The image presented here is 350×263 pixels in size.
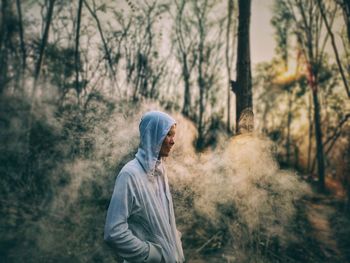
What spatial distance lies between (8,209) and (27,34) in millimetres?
9189

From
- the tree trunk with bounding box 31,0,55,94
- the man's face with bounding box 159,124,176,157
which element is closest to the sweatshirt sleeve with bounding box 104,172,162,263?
the man's face with bounding box 159,124,176,157

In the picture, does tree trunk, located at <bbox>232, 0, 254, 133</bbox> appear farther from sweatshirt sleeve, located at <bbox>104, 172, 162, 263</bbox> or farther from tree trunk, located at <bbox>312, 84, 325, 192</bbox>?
tree trunk, located at <bbox>312, 84, 325, 192</bbox>

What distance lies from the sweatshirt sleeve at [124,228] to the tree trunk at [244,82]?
189 inches

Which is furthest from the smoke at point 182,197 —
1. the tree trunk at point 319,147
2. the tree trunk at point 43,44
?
the tree trunk at point 319,147

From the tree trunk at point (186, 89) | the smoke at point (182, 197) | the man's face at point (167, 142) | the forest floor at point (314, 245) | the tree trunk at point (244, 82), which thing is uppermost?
the tree trunk at point (186, 89)

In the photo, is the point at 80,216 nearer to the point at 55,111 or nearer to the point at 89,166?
the point at 89,166

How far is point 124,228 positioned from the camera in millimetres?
1884

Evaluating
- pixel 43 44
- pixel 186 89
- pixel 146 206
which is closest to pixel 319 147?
pixel 186 89

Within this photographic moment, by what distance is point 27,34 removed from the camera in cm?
1463

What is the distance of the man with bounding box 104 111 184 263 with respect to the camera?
1.89 metres

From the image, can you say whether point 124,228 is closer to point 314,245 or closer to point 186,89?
point 314,245

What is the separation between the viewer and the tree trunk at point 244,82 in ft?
21.1

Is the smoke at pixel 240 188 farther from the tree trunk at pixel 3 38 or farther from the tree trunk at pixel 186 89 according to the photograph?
the tree trunk at pixel 186 89

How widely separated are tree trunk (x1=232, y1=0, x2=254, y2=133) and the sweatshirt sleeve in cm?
480
